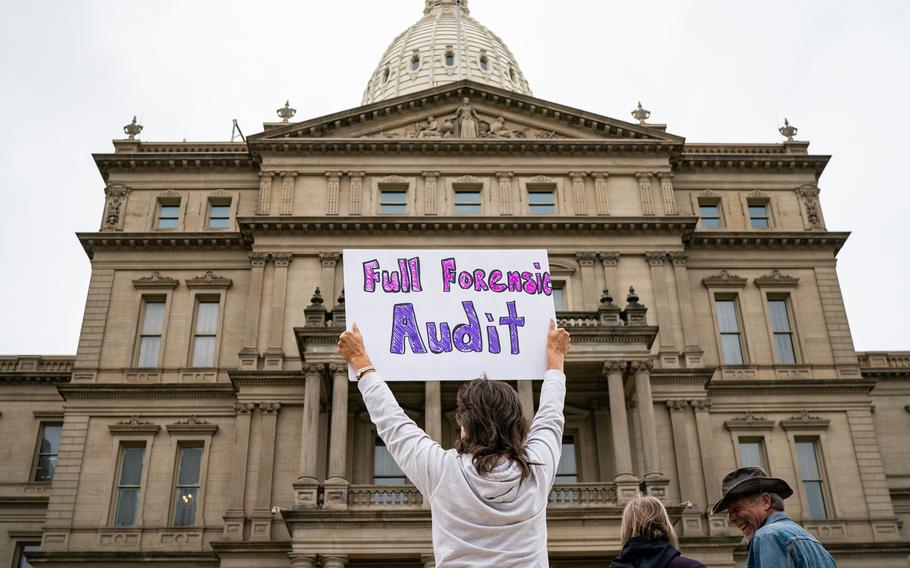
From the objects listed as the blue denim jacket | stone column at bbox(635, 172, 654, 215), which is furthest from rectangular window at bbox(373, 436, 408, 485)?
the blue denim jacket

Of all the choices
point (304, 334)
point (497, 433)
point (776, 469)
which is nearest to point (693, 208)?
point (776, 469)

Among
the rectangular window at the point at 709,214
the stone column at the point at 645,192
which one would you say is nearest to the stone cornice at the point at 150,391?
the stone column at the point at 645,192

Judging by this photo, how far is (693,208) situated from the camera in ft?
119

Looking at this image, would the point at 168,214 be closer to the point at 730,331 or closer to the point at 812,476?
the point at 730,331

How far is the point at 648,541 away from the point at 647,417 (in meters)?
22.1

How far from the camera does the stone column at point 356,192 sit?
112 feet

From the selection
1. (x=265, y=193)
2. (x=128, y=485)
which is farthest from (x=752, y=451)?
(x=128, y=485)

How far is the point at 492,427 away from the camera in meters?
4.30

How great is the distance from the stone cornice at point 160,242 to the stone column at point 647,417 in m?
15.7

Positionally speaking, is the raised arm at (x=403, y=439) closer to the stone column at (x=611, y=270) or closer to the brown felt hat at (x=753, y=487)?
the brown felt hat at (x=753, y=487)

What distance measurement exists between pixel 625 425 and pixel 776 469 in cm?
768

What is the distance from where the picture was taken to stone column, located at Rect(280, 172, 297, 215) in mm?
33969

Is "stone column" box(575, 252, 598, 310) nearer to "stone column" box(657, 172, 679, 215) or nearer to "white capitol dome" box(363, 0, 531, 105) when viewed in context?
"stone column" box(657, 172, 679, 215)

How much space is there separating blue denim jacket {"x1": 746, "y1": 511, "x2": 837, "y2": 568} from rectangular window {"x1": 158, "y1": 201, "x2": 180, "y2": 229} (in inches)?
1314
